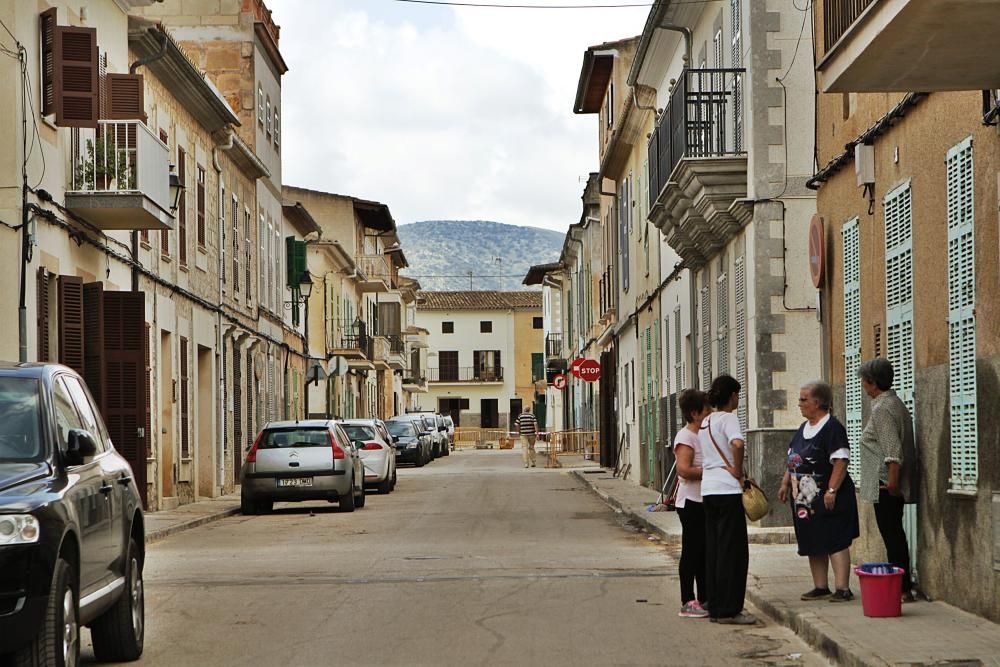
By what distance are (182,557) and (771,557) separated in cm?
646

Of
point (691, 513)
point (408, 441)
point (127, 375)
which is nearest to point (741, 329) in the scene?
point (127, 375)

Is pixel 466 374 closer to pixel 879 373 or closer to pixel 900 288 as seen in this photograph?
pixel 900 288

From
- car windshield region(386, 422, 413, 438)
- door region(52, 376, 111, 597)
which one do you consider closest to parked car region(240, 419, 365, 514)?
door region(52, 376, 111, 597)

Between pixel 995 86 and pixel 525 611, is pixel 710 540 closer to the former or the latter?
pixel 525 611

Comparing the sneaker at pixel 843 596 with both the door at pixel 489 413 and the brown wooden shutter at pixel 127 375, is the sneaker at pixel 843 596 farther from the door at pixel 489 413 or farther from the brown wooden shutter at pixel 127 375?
the door at pixel 489 413

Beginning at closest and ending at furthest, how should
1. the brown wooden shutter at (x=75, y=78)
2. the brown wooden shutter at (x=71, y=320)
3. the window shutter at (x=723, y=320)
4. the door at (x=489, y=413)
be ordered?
the brown wooden shutter at (x=75, y=78) < the brown wooden shutter at (x=71, y=320) < the window shutter at (x=723, y=320) < the door at (x=489, y=413)

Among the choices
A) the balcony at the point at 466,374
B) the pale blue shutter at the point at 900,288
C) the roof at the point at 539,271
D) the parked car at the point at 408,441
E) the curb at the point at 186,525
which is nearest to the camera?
the pale blue shutter at the point at 900,288

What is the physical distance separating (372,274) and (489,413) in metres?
46.3

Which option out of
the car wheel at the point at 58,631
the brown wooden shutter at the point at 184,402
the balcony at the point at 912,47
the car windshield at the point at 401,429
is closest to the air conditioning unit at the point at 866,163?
the balcony at the point at 912,47

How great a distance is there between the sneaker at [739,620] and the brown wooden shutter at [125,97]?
1360cm

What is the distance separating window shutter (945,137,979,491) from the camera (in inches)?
431

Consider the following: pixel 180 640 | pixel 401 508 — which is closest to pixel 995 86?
pixel 180 640

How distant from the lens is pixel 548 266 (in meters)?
84.1

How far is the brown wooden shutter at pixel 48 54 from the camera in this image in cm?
2042
